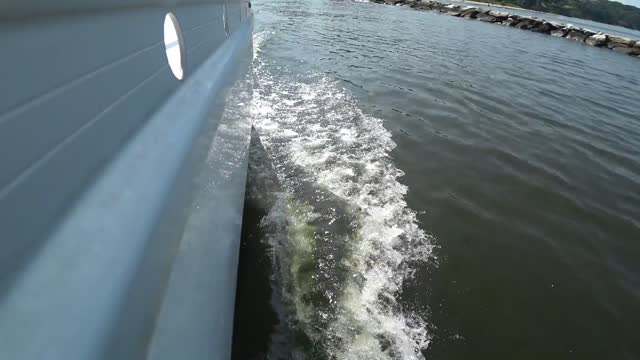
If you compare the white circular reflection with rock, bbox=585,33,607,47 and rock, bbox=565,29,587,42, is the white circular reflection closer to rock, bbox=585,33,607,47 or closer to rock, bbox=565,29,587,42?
rock, bbox=585,33,607,47

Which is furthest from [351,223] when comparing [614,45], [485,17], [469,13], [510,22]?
[469,13]

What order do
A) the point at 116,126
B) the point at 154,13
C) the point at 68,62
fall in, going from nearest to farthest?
the point at 68,62 < the point at 116,126 < the point at 154,13

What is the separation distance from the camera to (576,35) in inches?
1272

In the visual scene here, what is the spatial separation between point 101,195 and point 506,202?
6086 mm

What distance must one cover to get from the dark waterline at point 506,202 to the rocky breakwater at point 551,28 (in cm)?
1828

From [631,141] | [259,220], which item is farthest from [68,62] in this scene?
[631,141]

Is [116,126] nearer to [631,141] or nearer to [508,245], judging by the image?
[508,245]

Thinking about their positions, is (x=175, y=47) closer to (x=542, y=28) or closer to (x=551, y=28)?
(x=542, y=28)

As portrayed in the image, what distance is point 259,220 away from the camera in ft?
16.5

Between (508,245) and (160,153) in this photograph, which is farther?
(508,245)

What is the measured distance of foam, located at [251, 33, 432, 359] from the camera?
3.61 meters

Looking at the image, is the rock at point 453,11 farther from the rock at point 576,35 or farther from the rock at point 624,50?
the rock at point 624,50

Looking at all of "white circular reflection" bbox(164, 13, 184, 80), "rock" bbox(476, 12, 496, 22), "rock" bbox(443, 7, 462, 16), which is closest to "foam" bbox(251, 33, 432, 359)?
"white circular reflection" bbox(164, 13, 184, 80)

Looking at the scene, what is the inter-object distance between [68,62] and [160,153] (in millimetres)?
611
